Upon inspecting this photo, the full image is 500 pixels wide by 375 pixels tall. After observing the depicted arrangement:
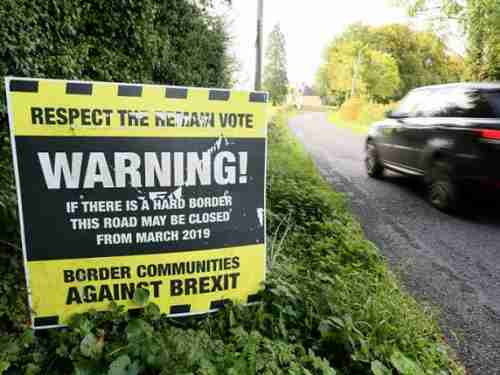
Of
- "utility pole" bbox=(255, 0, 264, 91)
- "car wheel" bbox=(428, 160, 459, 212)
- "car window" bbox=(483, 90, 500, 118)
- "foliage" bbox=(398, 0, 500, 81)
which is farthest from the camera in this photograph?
"foliage" bbox=(398, 0, 500, 81)

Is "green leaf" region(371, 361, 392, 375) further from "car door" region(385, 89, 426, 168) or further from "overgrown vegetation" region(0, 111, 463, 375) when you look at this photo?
"car door" region(385, 89, 426, 168)

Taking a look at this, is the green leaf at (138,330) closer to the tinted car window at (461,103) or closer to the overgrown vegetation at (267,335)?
the overgrown vegetation at (267,335)

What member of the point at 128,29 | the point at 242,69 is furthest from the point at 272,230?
the point at 242,69

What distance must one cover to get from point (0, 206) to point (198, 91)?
1460 millimetres

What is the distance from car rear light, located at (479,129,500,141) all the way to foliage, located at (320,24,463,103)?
141 ft

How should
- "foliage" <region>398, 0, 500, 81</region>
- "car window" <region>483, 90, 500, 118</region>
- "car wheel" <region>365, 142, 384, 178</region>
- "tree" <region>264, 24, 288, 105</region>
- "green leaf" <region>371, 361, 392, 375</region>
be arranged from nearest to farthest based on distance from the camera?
"green leaf" <region>371, 361, 392, 375</region>, "car window" <region>483, 90, 500, 118</region>, "car wheel" <region>365, 142, 384, 178</region>, "foliage" <region>398, 0, 500, 81</region>, "tree" <region>264, 24, 288, 105</region>

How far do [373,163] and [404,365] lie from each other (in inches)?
255

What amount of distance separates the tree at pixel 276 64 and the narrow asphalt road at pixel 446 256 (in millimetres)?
58826

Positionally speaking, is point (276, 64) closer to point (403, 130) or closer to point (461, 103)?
point (403, 130)

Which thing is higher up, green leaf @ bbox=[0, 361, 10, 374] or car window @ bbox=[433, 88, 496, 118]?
car window @ bbox=[433, 88, 496, 118]

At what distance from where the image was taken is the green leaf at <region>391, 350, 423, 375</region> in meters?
2.13

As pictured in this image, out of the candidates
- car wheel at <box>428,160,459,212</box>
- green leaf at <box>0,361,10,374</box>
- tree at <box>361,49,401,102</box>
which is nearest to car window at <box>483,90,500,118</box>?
car wheel at <box>428,160,459,212</box>

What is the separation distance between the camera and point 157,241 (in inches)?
83.7

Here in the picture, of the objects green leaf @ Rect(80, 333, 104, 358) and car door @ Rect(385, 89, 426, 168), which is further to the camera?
car door @ Rect(385, 89, 426, 168)
